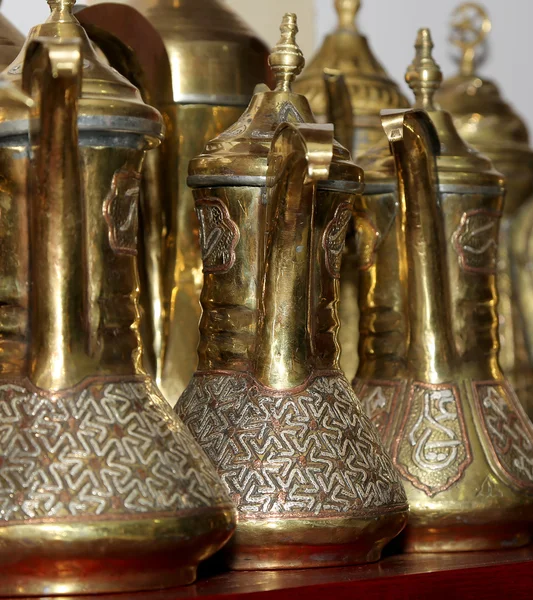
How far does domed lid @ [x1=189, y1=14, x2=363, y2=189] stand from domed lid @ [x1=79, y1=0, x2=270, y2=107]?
A: 0.45 ft

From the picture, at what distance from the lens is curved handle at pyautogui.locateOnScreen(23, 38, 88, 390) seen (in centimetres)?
65

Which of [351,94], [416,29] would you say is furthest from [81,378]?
[416,29]

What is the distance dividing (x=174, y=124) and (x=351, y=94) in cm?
22

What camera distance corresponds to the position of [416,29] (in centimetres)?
150

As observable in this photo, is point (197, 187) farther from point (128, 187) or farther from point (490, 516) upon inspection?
point (490, 516)

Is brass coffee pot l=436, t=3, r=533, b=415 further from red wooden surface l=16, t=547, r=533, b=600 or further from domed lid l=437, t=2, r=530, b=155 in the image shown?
red wooden surface l=16, t=547, r=533, b=600

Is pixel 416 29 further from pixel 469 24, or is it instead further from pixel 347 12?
pixel 347 12

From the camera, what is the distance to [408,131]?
81 centimetres

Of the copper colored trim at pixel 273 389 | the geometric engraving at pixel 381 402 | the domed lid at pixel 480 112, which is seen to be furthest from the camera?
the domed lid at pixel 480 112

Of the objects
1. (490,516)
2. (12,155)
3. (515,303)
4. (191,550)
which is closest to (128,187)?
(12,155)

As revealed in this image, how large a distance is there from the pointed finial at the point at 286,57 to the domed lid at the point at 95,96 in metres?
0.11

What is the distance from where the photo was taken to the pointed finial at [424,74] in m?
0.91

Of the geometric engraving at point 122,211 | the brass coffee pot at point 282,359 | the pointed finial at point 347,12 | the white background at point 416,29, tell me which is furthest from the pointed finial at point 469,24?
the geometric engraving at point 122,211

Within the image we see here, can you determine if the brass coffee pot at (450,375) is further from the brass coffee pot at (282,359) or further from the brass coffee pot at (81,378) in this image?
the brass coffee pot at (81,378)
